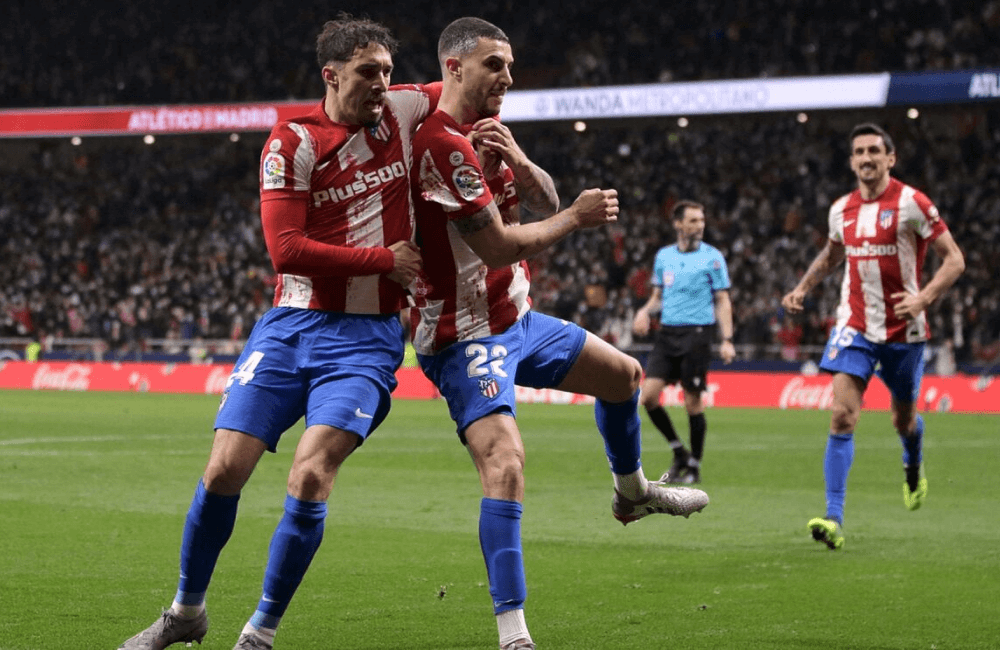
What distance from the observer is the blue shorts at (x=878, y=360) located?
880 cm

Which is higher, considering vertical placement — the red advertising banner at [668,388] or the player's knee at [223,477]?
the player's knee at [223,477]

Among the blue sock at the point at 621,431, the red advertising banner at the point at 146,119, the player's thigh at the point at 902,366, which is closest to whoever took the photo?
the blue sock at the point at 621,431

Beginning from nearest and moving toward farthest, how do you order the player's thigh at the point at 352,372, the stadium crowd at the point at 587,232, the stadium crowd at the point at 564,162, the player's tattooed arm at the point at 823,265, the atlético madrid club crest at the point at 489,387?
the player's thigh at the point at 352,372 → the atlético madrid club crest at the point at 489,387 → the player's tattooed arm at the point at 823,265 → the stadium crowd at the point at 587,232 → the stadium crowd at the point at 564,162

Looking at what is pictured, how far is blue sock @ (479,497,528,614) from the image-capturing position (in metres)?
4.91

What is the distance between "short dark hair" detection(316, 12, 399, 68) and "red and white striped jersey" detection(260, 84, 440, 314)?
0.22m

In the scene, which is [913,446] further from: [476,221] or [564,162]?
[564,162]

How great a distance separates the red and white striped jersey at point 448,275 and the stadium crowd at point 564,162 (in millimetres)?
20267

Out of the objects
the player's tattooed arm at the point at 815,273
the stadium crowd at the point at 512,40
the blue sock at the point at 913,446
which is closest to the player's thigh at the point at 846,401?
the player's tattooed arm at the point at 815,273

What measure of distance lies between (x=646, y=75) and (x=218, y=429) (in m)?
29.8

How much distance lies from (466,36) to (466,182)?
574mm

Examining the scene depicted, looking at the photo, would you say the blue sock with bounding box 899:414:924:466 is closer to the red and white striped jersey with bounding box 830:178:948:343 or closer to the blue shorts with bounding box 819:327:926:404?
the blue shorts with bounding box 819:327:926:404

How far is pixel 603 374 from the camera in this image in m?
5.86

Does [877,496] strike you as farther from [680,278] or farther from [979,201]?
[979,201]

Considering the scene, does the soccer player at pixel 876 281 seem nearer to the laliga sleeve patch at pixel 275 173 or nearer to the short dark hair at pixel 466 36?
the short dark hair at pixel 466 36
